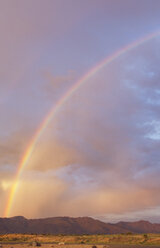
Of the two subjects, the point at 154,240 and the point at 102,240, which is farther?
the point at 102,240

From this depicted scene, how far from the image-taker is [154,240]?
247ft

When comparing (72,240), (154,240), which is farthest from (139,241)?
(72,240)

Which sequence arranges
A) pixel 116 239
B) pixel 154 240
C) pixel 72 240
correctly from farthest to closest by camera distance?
1. pixel 72 240
2. pixel 116 239
3. pixel 154 240

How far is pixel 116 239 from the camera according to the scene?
84.1 meters

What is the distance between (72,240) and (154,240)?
2744cm

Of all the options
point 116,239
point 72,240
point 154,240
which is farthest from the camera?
point 72,240

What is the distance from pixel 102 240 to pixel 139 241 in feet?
46.6

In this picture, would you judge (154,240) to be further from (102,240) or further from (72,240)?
(72,240)

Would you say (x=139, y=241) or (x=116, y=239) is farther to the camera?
(x=116, y=239)

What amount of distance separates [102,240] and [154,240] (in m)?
18.0

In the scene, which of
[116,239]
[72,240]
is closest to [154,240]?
[116,239]

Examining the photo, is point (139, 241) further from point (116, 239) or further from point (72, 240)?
point (72, 240)

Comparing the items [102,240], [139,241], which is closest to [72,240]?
[102,240]

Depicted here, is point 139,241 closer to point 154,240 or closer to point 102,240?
point 154,240
